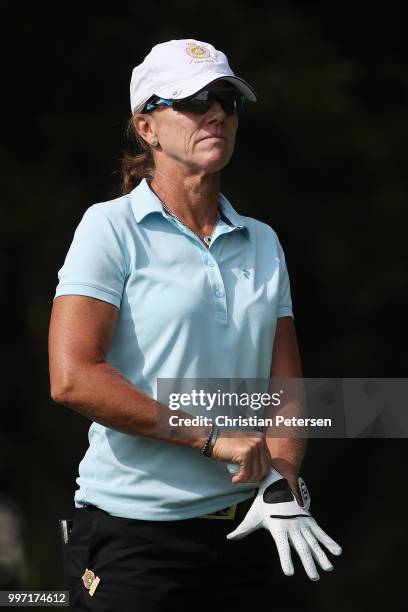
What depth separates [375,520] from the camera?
7.18m

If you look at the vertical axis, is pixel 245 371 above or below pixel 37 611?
above

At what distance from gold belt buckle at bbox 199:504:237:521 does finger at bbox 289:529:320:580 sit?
12cm

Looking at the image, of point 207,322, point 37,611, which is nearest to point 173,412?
point 207,322

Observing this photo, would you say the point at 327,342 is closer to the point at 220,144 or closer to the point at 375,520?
the point at 375,520

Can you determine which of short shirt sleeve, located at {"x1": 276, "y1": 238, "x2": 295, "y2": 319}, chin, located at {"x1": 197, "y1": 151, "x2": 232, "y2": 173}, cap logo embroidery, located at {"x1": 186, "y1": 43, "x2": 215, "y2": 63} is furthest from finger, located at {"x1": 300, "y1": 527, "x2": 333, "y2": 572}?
cap logo embroidery, located at {"x1": 186, "y1": 43, "x2": 215, "y2": 63}

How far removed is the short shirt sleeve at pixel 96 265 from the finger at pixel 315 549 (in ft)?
1.90

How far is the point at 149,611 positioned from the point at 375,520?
4833 millimetres

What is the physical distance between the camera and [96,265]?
2.53 m

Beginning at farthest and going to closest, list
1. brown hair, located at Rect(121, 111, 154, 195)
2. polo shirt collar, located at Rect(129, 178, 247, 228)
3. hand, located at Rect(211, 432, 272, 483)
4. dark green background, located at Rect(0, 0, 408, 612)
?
dark green background, located at Rect(0, 0, 408, 612), brown hair, located at Rect(121, 111, 154, 195), polo shirt collar, located at Rect(129, 178, 247, 228), hand, located at Rect(211, 432, 272, 483)

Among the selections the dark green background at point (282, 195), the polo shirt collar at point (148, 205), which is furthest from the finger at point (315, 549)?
the dark green background at point (282, 195)

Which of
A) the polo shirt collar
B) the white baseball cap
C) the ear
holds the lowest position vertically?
the polo shirt collar

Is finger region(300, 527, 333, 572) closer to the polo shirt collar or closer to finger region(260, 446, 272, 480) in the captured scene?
finger region(260, 446, 272, 480)

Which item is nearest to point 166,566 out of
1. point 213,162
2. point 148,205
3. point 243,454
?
point 243,454

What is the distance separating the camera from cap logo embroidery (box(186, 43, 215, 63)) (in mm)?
2771
